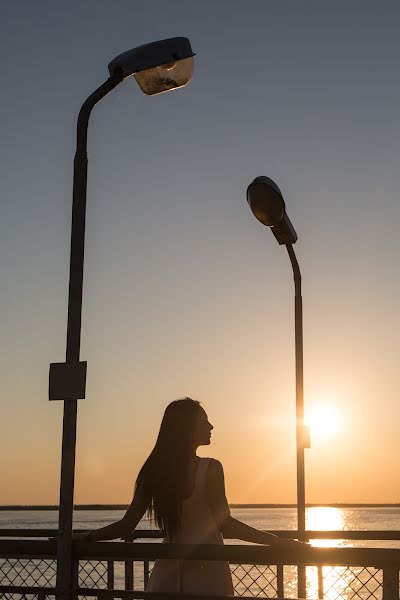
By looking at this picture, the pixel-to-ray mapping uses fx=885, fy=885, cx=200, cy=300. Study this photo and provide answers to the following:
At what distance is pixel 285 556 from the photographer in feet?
15.6

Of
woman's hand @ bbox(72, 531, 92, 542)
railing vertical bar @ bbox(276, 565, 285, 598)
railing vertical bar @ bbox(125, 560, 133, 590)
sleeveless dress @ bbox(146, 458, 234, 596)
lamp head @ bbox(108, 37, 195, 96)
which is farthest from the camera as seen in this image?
railing vertical bar @ bbox(125, 560, 133, 590)

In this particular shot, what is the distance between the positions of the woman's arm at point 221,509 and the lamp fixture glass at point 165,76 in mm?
3229

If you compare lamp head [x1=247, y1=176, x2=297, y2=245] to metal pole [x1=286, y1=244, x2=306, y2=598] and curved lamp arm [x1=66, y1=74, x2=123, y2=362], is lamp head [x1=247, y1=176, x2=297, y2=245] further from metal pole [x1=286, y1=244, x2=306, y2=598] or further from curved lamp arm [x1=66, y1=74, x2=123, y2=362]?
curved lamp arm [x1=66, y1=74, x2=123, y2=362]

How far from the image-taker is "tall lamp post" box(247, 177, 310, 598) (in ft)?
31.0

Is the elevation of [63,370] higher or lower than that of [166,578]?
higher

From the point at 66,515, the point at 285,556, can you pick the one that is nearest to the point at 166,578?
the point at 285,556

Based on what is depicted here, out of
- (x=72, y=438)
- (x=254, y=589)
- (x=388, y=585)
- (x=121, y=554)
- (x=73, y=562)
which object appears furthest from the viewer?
(x=254, y=589)

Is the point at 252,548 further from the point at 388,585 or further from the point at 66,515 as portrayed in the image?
the point at 66,515

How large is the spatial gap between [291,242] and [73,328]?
4443 mm

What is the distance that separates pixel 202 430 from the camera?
4.82 m

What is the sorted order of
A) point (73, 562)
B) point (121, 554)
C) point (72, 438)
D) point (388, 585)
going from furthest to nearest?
point (72, 438), point (73, 562), point (121, 554), point (388, 585)

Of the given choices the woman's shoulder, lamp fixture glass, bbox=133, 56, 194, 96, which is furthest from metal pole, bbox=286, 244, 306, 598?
the woman's shoulder

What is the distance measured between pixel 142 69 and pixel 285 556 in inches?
146

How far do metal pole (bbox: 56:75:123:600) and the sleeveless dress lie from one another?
2.70ft
